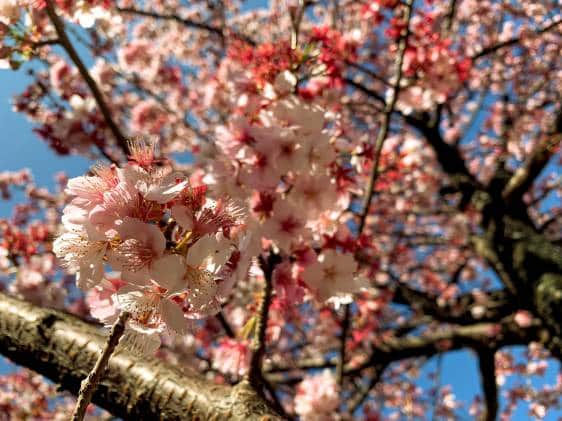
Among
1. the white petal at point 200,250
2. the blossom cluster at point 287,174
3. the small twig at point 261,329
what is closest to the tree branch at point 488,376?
the blossom cluster at point 287,174

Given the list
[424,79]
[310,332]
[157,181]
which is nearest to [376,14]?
[424,79]

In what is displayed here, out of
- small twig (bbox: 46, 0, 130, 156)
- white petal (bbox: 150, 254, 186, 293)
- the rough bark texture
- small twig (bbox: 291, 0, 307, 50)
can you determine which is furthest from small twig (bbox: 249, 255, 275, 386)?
small twig (bbox: 291, 0, 307, 50)

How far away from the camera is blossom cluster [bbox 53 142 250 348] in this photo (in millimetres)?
833

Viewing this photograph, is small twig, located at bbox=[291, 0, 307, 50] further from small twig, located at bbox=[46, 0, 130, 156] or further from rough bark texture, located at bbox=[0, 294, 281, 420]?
rough bark texture, located at bbox=[0, 294, 281, 420]

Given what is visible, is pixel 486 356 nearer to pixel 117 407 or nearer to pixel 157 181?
pixel 117 407

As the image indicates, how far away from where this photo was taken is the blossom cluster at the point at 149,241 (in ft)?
2.73

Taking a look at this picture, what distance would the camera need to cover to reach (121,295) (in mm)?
868

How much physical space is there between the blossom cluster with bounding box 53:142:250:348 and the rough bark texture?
240 millimetres

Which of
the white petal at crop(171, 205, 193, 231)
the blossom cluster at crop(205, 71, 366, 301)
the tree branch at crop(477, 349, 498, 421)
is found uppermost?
the tree branch at crop(477, 349, 498, 421)

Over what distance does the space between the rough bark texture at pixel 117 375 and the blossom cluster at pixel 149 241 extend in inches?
9.5

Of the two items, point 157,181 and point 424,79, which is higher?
point 424,79

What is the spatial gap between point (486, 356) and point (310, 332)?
123 inches

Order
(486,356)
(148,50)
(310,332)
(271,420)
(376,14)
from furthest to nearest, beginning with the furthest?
(148,50), (310,332), (486,356), (376,14), (271,420)

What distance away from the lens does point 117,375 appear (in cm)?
114
